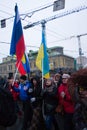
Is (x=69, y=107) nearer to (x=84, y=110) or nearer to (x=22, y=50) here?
(x=22, y=50)

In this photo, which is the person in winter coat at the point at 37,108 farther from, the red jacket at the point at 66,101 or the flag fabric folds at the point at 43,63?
the red jacket at the point at 66,101

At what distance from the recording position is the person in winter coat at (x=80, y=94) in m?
3.04

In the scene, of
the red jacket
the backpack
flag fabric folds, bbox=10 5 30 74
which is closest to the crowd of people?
the red jacket

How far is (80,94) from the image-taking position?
329 centimetres

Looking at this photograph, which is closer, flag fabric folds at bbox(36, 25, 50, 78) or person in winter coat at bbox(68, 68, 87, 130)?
person in winter coat at bbox(68, 68, 87, 130)

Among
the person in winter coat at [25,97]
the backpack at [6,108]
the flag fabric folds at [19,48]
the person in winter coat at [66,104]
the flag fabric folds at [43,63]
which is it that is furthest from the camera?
the flag fabric folds at [43,63]

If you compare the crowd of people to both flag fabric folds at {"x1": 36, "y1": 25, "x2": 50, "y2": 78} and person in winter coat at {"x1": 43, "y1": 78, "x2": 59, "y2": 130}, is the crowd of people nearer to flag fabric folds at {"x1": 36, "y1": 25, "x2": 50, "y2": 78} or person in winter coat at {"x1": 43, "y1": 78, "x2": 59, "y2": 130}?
person in winter coat at {"x1": 43, "y1": 78, "x2": 59, "y2": 130}

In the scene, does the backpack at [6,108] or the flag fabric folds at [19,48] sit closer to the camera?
the backpack at [6,108]

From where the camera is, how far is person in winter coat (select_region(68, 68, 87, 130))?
9.96ft

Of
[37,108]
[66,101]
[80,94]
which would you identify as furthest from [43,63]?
[80,94]

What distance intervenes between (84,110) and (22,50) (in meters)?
5.38

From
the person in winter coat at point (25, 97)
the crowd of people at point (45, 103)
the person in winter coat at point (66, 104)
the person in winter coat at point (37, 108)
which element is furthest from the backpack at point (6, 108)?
the person in winter coat at point (25, 97)

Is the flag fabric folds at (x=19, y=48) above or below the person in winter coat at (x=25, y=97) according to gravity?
above

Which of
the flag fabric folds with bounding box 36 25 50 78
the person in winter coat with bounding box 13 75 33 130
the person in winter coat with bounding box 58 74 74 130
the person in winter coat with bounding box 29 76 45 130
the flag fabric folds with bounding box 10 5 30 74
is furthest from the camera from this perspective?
the flag fabric folds with bounding box 36 25 50 78
